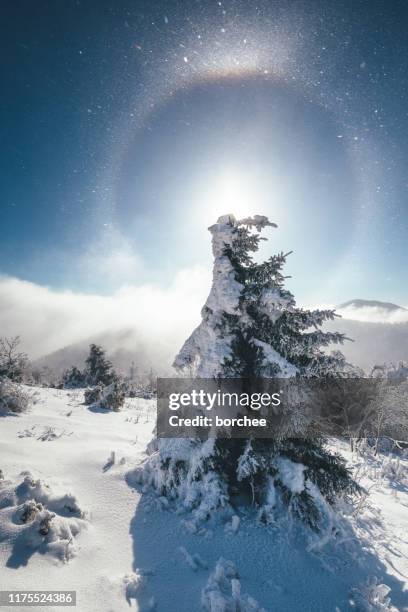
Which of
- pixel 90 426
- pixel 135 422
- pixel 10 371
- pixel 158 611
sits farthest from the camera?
pixel 135 422

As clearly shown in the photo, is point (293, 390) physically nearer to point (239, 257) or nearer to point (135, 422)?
point (239, 257)

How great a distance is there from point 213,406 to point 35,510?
3143mm

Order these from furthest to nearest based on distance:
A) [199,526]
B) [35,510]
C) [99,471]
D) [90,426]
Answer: [90,426] < [99,471] < [199,526] < [35,510]

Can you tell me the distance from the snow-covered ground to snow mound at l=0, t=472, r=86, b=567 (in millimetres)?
14

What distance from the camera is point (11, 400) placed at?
939 cm

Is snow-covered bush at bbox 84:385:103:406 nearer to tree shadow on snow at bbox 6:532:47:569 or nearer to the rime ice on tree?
the rime ice on tree

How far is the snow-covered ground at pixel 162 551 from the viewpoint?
3.35 m

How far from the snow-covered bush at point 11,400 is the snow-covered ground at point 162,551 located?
138 inches

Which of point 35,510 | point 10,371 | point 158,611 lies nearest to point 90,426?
point 10,371

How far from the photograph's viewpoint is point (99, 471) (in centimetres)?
595

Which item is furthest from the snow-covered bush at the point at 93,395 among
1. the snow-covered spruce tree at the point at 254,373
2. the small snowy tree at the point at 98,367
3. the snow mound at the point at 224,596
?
the small snowy tree at the point at 98,367

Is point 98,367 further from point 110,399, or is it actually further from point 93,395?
point 110,399

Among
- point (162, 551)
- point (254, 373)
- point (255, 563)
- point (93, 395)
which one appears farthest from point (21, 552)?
point (93, 395)

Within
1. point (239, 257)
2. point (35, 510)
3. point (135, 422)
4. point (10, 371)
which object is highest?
point (239, 257)
